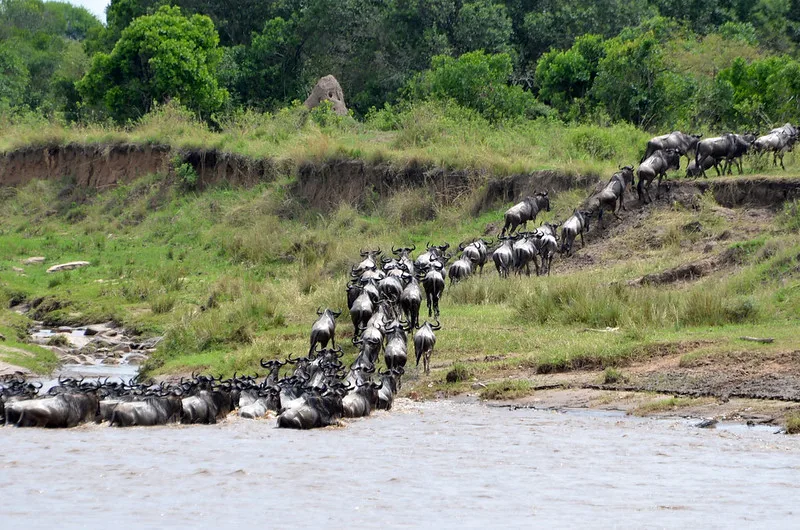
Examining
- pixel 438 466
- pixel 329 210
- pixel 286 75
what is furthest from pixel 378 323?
pixel 286 75

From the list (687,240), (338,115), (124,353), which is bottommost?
(124,353)

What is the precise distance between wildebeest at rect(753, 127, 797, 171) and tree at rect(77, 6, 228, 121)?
69.1 ft

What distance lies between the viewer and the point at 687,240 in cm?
2408

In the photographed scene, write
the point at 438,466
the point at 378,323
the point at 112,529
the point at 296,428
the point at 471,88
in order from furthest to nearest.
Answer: the point at 471,88 → the point at 378,323 → the point at 296,428 → the point at 438,466 → the point at 112,529

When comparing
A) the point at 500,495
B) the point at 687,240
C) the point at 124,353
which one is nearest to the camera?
the point at 500,495

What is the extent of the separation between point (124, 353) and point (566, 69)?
20.5 meters

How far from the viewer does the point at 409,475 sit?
10.5 m

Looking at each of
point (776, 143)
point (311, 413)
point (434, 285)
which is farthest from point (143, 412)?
point (776, 143)

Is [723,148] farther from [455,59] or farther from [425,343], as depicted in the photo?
[455,59]

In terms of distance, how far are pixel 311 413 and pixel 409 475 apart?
8.28ft

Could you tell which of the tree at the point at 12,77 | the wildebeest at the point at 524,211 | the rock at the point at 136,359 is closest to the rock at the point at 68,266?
the rock at the point at 136,359

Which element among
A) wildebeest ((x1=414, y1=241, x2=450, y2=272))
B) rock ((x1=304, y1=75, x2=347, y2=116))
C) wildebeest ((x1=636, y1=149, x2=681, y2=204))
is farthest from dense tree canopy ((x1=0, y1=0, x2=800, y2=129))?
wildebeest ((x1=414, y1=241, x2=450, y2=272))

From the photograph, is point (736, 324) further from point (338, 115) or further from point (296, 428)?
point (338, 115)

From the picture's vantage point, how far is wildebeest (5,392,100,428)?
42.2 feet
